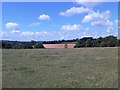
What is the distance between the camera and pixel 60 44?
1156 inches

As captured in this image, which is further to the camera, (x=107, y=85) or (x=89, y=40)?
(x=89, y=40)

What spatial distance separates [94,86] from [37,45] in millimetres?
26872

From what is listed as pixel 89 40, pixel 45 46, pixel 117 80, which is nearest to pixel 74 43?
pixel 89 40

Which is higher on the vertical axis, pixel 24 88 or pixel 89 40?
pixel 89 40

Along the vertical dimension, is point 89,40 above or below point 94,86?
above

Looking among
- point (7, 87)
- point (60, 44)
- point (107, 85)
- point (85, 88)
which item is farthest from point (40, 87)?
point (60, 44)

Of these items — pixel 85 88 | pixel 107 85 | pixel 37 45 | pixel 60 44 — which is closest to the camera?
pixel 85 88

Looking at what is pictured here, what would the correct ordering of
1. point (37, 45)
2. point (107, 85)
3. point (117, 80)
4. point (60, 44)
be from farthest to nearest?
point (37, 45) → point (60, 44) → point (117, 80) → point (107, 85)

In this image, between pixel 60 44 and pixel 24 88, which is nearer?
pixel 24 88

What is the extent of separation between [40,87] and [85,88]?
62.2 inches

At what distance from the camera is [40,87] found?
511 cm

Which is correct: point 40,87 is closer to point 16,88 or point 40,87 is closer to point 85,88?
point 16,88

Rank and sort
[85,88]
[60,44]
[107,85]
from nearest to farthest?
[85,88]
[107,85]
[60,44]

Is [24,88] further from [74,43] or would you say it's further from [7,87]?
[74,43]
